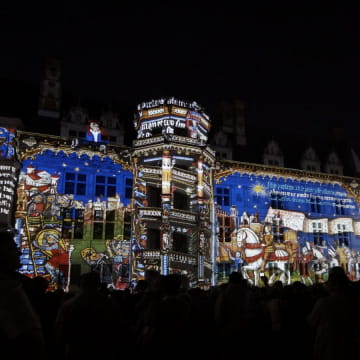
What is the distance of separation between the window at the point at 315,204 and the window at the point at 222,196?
7.29 m

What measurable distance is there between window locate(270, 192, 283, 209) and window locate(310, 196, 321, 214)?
9.37 feet

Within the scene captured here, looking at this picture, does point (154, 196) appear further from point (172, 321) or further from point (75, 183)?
point (172, 321)

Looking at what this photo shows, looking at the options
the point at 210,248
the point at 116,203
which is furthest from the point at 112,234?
the point at 210,248

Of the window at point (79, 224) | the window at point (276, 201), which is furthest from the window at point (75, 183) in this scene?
the window at point (276, 201)

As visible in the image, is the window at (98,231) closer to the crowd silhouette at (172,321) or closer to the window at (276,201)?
the window at (276,201)

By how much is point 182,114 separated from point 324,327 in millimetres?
24350

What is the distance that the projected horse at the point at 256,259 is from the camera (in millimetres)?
31234

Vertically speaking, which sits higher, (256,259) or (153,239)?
(153,239)

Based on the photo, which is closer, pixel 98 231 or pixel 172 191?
pixel 172 191

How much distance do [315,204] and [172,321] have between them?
31.4 meters

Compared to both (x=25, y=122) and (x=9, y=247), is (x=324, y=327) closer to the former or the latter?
(x=9, y=247)

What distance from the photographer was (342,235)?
1380 inches

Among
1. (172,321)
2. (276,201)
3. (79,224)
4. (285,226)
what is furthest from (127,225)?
(172,321)

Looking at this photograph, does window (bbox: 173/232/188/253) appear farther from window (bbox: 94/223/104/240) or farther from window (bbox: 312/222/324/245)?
window (bbox: 312/222/324/245)
